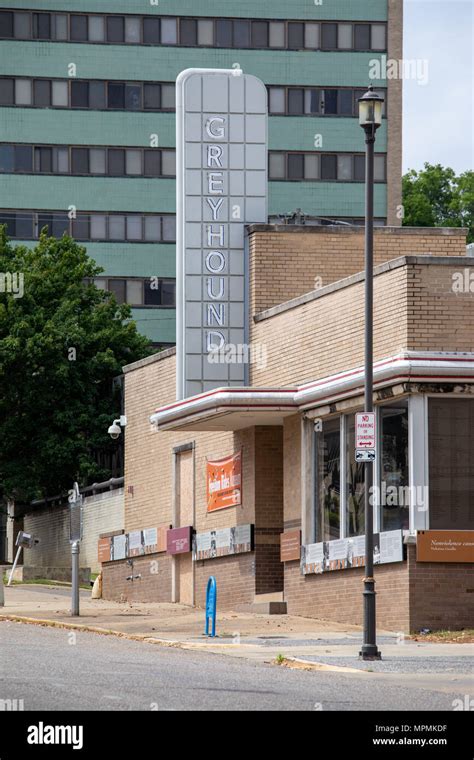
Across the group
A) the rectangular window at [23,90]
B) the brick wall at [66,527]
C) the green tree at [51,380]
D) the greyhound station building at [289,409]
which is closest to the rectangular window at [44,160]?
the rectangular window at [23,90]

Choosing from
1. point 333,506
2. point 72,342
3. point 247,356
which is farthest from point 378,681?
point 72,342

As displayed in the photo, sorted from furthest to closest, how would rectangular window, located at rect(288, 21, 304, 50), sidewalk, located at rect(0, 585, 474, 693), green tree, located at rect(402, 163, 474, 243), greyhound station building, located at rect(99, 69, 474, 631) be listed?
green tree, located at rect(402, 163, 474, 243)
rectangular window, located at rect(288, 21, 304, 50)
greyhound station building, located at rect(99, 69, 474, 631)
sidewalk, located at rect(0, 585, 474, 693)

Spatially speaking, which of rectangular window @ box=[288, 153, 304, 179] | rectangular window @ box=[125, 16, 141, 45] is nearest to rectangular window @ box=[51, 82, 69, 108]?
rectangular window @ box=[125, 16, 141, 45]

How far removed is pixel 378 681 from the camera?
60.8 ft

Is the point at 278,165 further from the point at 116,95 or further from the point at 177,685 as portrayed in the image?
the point at 177,685

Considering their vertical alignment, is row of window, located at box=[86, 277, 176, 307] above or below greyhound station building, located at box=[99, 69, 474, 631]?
above

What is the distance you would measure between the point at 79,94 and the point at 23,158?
3660 mm

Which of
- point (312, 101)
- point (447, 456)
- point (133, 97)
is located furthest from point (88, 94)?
point (447, 456)

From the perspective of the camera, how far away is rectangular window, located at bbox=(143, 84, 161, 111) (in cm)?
7256

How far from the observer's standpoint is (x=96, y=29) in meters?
72.7

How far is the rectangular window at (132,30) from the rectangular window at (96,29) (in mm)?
1033

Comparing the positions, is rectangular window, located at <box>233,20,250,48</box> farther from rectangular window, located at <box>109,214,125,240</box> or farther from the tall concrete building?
rectangular window, located at <box>109,214,125,240</box>

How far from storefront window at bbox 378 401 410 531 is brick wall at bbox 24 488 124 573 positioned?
21.9 m
